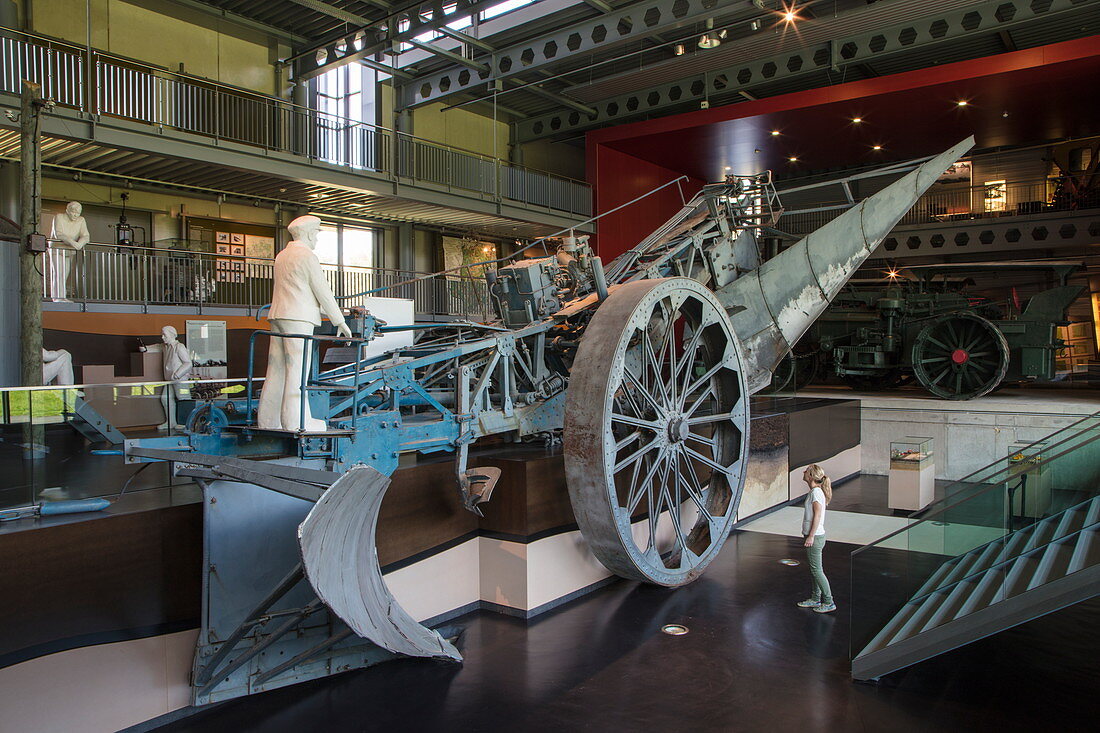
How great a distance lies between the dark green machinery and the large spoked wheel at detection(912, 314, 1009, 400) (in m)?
0.01

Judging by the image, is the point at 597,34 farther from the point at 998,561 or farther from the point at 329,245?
the point at 998,561

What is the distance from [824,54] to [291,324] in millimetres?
14454

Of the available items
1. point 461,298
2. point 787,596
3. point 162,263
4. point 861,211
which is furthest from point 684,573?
point 461,298

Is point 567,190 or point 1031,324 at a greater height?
point 567,190

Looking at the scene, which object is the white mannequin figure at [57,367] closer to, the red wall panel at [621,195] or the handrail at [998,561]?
the handrail at [998,561]

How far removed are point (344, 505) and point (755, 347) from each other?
4.73 metres

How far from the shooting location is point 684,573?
6035 millimetres

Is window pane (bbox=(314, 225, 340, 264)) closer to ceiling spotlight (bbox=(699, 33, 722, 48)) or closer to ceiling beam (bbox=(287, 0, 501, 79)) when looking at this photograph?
ceiling beam (bbox=(287, 0, 501, 79))

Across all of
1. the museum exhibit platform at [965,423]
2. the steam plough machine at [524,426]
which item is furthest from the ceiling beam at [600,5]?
the museum exhibit platform at [965,423]

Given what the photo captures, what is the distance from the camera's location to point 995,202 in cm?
2302

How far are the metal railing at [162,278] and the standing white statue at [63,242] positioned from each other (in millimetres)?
13

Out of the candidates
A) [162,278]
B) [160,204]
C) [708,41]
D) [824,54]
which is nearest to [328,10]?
[160,204]

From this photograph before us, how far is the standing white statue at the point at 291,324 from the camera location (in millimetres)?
4730

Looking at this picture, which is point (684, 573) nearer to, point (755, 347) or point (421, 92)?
point (755, 347)
